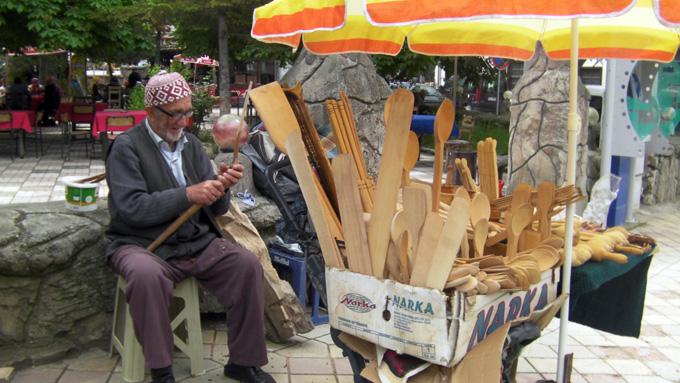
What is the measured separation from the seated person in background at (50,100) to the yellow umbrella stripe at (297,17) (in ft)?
44.2

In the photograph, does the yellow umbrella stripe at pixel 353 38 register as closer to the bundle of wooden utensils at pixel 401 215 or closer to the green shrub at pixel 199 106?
the bundle of wooden utensils at pixel 401 215

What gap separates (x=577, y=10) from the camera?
1994 mm

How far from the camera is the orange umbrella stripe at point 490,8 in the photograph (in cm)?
198

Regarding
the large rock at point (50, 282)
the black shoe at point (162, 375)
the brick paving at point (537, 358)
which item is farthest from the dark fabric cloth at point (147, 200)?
the brick paving at point (537, 358)

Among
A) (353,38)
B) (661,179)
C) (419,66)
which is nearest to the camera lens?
(353,38)

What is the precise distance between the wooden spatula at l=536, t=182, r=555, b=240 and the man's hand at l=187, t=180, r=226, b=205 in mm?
1291

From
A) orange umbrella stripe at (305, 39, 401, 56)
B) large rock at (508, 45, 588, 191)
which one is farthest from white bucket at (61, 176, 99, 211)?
large rock at (508, 45, 588, 191)

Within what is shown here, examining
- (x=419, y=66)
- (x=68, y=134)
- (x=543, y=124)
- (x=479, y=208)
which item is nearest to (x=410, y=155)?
(x=479, y=208)

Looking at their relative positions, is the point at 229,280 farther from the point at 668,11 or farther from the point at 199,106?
the point at 199,106

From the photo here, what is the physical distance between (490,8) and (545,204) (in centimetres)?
97

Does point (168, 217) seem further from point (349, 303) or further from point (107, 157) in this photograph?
point (349, 303)

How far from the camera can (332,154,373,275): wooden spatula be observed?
218cm

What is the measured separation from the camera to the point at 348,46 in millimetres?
3531

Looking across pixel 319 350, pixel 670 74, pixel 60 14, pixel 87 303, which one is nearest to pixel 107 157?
pixel 87 303
